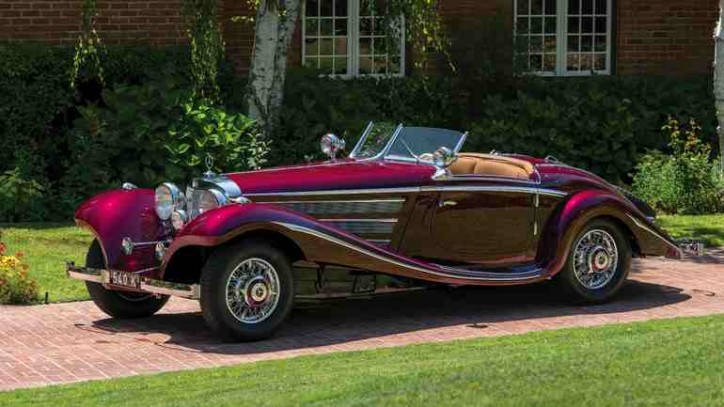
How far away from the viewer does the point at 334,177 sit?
10305 millimetres

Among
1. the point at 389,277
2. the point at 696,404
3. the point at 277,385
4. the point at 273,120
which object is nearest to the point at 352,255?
the point at 389,277

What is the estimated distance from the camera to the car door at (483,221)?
10570 millimetres

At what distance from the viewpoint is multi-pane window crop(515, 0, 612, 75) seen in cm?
2002

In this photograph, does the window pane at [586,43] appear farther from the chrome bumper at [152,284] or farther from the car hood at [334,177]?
the chrome bumper at [152,284]

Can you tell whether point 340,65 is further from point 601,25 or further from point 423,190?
point 423,190

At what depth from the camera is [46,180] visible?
1611cm

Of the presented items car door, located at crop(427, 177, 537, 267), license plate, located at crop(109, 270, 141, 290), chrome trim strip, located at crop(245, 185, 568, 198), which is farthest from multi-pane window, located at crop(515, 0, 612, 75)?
license plate, located at crop(109, 270, 141, 290)

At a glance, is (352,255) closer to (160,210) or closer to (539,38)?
(160,210)

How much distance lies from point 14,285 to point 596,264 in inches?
183

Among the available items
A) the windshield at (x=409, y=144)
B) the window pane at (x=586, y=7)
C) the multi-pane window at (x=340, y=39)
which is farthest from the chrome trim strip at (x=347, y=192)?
the window pane at (x=586, y=7)

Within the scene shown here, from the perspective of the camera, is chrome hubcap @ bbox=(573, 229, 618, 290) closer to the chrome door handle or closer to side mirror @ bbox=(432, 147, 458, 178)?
the chrome door handle

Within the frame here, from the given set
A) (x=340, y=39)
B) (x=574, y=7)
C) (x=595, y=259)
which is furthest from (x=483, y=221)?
(x=574, y=7)

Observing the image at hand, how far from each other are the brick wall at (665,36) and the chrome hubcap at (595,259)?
30.6ft

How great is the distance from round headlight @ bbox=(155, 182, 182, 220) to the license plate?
57 cm
